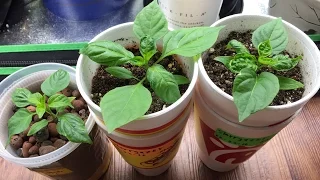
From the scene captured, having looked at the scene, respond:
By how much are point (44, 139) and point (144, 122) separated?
0.20m

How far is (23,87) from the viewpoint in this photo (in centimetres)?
61

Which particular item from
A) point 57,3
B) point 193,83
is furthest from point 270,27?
point 57,3

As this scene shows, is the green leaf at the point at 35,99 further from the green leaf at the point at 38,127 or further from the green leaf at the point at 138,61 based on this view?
the green leaf at the point at 138,61

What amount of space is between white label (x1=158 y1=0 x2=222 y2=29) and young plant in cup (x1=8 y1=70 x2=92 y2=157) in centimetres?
24

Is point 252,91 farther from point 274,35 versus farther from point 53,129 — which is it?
point 53,129

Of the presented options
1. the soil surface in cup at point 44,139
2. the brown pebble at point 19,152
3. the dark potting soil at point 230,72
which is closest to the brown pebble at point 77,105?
the soil surface in cup at point 44,139

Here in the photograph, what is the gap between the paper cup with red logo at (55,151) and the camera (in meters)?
0.54

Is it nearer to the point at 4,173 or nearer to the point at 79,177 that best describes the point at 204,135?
the point at 79,177

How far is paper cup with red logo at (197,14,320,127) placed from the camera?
0.46 meters

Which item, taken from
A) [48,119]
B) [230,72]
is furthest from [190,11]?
[48,119]

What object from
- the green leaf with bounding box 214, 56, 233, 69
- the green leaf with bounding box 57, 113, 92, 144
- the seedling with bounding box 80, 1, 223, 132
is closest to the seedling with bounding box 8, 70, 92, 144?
the green leaf with bounding box 57, 113, 92, 144

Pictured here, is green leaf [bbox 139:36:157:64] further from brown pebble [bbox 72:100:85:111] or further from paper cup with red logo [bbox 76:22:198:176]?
brown pebble [bbox 72:100:85:111]

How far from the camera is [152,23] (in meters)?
0.49

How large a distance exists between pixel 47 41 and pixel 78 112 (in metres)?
0.30
